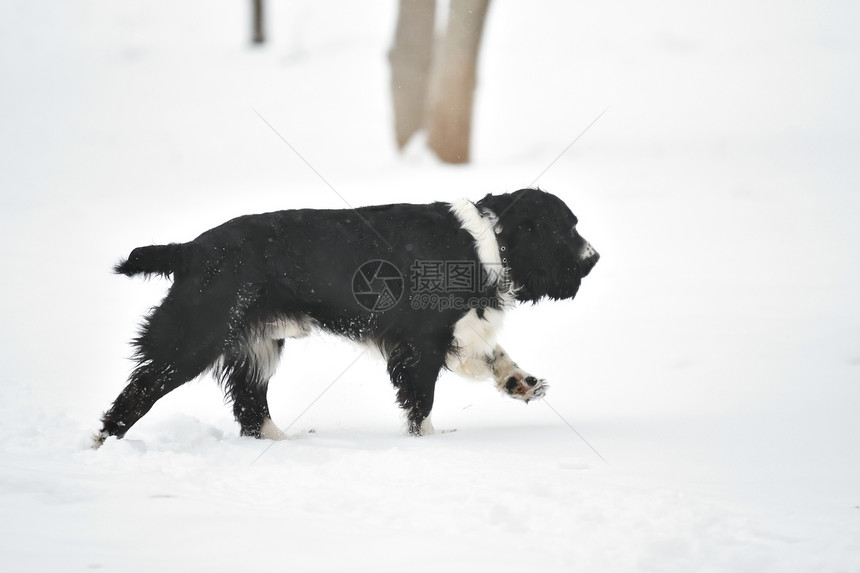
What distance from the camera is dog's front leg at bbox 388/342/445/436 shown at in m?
4.70

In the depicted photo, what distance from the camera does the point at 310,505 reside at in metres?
3.27

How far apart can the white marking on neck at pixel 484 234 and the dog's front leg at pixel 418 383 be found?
53 centimetres

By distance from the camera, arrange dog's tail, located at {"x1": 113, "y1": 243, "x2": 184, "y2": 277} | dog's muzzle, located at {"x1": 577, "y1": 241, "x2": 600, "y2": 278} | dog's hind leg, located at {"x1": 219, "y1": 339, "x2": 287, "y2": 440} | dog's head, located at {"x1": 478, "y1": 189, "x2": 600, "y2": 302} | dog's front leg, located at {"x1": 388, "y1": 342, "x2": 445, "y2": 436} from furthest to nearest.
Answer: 1. dog's muzzle, located at {"x1": 577, "y1": 241, "x2": 600, "y2": 278}
2. dog's head, located at {"x1": 478, "y1": 189, "x2": 600, "y2": 302}
3. dog's hind leg, located at {"x1": 219, "y1": 339, "x2": 287, "y2": 440}
4. dog's front leg, located at {"x1": 388, "y1": 342, "x2": 445, "y2": 436}
5. dog's tail, located at {"x1": 113, "y1": 243, "x2": 184, "y2": 277}

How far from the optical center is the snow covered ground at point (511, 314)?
2994 millimetres

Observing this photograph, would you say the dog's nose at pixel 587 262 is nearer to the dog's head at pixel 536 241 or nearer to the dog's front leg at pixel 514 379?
the dog's head at pixel 536 241

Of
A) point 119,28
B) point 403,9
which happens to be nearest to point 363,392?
point 403,9

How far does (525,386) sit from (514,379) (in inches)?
2.8

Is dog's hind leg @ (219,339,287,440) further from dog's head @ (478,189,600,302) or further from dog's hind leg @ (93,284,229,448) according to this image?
dog's head @ (478,189,600,302)

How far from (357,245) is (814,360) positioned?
10.4 feet

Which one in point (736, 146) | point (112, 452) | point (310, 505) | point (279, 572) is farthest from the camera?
point (736, 146)

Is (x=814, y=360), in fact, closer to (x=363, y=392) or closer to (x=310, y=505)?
(x=363, y=392)

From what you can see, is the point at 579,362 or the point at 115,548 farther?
the point at 579,362

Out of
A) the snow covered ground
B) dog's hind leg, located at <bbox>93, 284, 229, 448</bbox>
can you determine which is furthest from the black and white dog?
the snow covered ground

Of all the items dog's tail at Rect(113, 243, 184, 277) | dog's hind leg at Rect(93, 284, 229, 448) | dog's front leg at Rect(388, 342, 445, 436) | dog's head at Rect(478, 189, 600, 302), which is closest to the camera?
dog's hind leg at Rect(93, 284, 229, 448)
